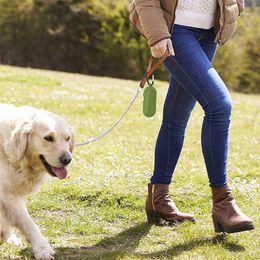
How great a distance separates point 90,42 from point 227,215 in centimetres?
1974

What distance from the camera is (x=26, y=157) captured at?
14.9ft

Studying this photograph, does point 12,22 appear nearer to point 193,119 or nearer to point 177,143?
point 193,119

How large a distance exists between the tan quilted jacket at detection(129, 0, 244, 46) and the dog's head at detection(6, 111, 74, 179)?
97cm

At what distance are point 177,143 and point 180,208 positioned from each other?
979 mm

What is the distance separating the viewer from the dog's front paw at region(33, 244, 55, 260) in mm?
4305

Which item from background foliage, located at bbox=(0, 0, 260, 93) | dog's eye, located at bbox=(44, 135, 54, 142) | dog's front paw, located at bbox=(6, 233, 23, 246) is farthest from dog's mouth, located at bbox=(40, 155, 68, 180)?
background foliage, located at bbox=(0, 0, 260, 93)

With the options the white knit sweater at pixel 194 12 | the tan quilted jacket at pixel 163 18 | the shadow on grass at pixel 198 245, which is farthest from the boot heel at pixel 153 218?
the white knit sweater at pixel 194 12

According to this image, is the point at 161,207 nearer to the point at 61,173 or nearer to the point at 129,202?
the point at 129,202

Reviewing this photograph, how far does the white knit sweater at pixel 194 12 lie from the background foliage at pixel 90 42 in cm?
1810

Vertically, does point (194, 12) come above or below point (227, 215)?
above

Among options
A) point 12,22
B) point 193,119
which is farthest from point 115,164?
point 12,22

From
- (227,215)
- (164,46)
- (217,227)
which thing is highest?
(164,46)

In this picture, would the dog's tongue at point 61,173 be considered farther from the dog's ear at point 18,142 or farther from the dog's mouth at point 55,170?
the dog's ear at point 18,142

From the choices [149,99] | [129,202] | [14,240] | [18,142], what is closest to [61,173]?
[18,142]
